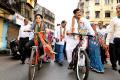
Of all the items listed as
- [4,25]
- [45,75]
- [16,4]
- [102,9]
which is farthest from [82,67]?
[102,9]

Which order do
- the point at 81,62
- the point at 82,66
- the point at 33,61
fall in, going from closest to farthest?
1. the point at 82,66
2. the point at 81,62
3. the point at 33,61

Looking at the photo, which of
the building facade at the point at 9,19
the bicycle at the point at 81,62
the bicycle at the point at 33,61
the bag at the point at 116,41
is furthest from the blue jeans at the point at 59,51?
the building facade at the point at 9,19

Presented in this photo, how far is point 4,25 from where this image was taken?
29.7m

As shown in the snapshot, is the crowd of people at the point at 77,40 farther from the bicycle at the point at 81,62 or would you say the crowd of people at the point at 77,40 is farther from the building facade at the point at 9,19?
the building facade at the point at 9,19

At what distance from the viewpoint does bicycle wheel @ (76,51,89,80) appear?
8195 mm

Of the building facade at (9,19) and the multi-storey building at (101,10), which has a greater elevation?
the multi-storey building at (101,10)

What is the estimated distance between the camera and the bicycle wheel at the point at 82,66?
820 centimetres

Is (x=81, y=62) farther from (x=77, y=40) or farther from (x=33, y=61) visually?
(x=77, y=40)

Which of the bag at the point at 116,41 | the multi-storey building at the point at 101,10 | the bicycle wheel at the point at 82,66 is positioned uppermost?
the multi-storey building at the point at 101,10

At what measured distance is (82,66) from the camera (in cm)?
834

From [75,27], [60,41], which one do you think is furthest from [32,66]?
[60,41]

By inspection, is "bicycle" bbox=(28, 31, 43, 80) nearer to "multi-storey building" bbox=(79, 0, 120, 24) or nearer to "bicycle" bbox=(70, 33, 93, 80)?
"bicycle" bbox=(70, 33, 93, 80)

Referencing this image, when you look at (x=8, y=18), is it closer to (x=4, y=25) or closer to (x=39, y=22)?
(x=4, y=25)

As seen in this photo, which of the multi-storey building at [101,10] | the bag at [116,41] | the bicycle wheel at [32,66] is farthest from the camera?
the multi-storey building at [101,10]
